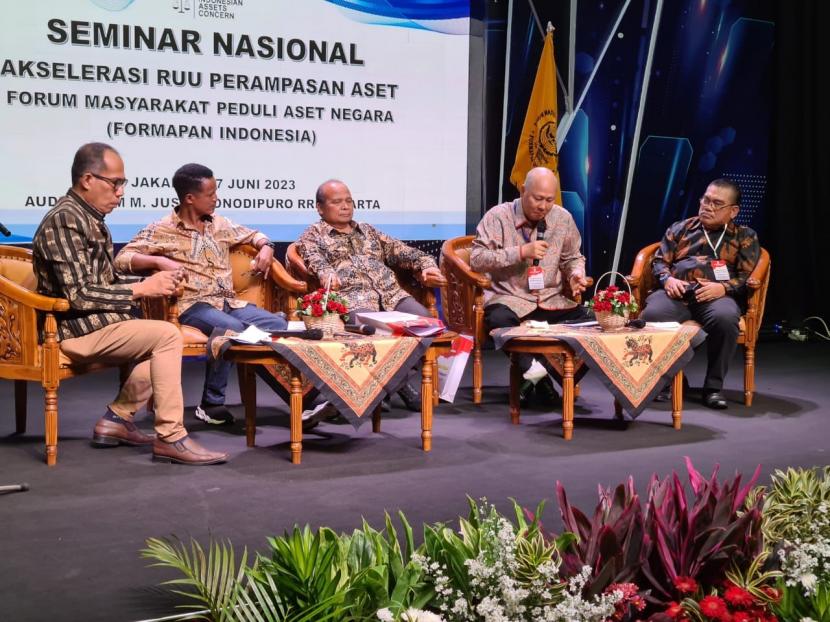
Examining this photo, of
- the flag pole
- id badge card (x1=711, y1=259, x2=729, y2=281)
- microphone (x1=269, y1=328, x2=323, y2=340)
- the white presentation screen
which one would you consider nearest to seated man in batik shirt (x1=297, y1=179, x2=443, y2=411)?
microphone (x1=269, y1=328, x2=323, y2=340)

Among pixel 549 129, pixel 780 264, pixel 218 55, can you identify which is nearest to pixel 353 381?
pixel 218 55

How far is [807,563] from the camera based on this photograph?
7.07ft

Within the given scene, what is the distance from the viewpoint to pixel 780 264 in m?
8.42

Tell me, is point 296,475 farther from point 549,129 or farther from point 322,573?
point 549,129

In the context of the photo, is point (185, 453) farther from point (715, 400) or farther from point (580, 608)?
point (715, 400)

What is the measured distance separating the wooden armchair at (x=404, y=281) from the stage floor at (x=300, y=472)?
1.78 ft

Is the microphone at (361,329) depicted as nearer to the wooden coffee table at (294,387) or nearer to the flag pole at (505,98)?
the wooden coffee table at (294,387)

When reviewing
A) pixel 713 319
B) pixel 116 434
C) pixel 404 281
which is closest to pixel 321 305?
pixel 116 434

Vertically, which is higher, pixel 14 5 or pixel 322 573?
pixel 14 5

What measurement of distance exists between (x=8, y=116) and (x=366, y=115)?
2098 millimetres

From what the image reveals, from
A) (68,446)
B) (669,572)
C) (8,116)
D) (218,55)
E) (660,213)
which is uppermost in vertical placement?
(218,55)

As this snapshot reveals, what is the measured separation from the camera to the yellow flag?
7363 mm

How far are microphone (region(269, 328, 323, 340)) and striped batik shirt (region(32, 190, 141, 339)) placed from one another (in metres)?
0.58

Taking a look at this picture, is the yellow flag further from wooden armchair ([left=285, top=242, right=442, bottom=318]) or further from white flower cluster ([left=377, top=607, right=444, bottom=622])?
white flower cluster ([left=377, top=607, right=444, bottom=622])
